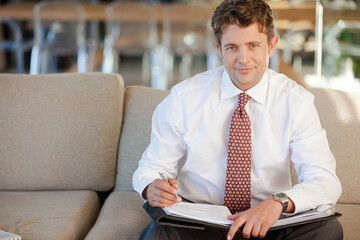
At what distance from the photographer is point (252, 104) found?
5.42 feet

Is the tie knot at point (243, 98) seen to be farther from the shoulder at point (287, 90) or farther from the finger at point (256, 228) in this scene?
the finger at point (256, 228)

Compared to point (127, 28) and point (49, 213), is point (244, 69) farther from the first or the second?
point (127, 28)

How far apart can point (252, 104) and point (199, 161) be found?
25 cm

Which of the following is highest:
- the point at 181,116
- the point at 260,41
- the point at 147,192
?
the point at 260,41

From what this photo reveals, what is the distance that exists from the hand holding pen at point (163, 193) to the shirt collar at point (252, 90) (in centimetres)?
37

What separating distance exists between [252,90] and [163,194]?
461mm

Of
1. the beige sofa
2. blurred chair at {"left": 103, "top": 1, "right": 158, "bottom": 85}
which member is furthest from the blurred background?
the beige sofa

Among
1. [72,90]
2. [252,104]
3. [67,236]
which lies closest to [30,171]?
[72,90]

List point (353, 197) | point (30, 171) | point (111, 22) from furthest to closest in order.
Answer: point (111, 22) → point (30, 171) → point (353, 197)

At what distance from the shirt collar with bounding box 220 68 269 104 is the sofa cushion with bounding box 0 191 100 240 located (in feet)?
2.19

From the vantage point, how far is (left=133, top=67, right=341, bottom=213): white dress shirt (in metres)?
1.62

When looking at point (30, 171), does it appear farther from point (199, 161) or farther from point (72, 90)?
point (199, 161)

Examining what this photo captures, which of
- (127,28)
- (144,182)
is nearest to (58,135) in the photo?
(144,182)

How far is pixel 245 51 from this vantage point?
152cm
